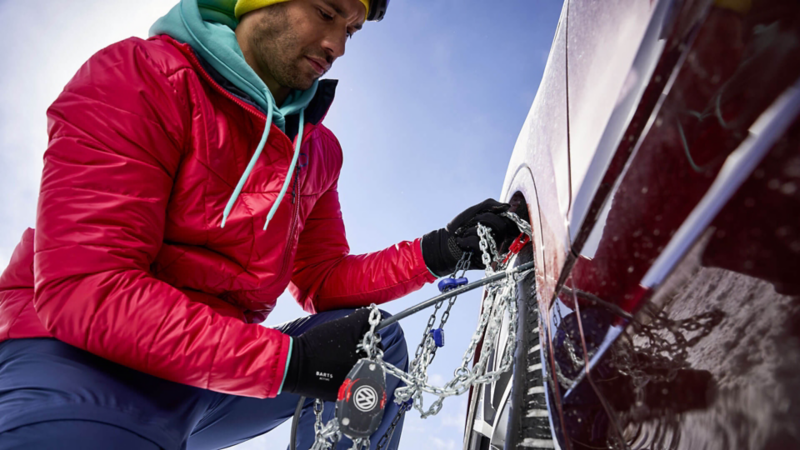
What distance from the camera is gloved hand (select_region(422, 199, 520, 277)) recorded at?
1.35m

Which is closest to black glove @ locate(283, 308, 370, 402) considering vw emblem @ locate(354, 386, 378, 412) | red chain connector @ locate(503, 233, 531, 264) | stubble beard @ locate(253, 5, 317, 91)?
vw emblem @ locate(354, 386, 378, 412)

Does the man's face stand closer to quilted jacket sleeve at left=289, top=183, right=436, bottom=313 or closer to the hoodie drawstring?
the hoodie drawstring

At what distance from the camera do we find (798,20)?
0.38 meters

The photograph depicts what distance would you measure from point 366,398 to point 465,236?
66 cm

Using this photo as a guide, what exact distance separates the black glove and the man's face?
0.88 metres

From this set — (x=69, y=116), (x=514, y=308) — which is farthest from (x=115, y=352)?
(x=514, y=308)

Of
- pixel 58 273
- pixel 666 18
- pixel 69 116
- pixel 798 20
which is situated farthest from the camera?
pixel 69 116

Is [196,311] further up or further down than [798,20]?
further down

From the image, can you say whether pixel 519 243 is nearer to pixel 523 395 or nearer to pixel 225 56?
pixel 523 395

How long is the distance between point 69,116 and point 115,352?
56 cm

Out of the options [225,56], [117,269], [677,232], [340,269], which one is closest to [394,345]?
[340,269]

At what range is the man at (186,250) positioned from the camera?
1.00 metres

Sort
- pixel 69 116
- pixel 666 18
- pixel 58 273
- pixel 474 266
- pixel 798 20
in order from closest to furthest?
pixel 798 20
pixel 666 18
pixel 58 273
pixel 69 116
pixel 474 266

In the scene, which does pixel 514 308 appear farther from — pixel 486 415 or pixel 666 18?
pixel 666 18
